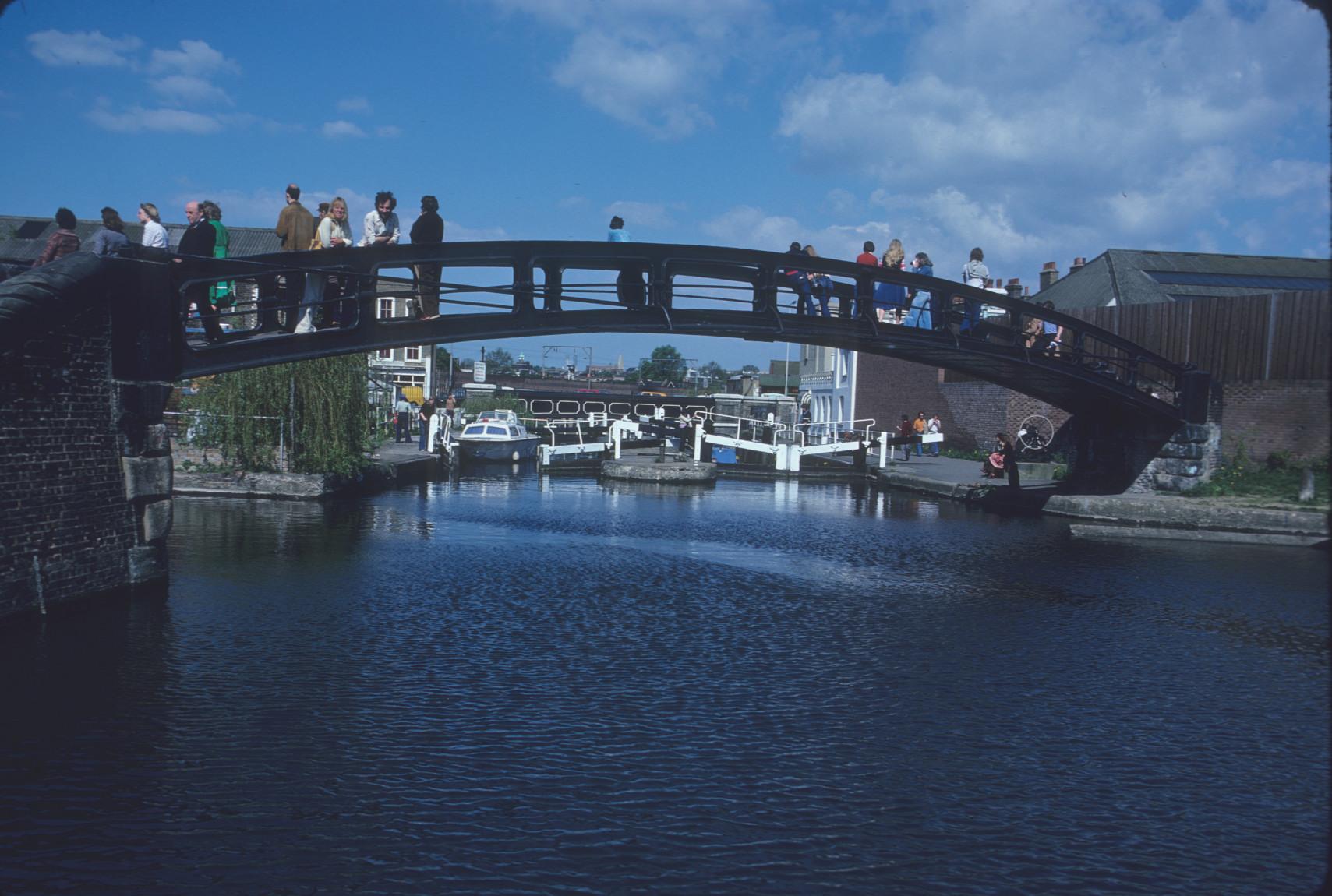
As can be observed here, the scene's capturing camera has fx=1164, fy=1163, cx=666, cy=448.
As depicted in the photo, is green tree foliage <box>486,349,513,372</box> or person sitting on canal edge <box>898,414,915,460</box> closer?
person sitting on canal edge <box>898,414,915,460</box>

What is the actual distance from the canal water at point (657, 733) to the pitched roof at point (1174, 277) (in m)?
27.6

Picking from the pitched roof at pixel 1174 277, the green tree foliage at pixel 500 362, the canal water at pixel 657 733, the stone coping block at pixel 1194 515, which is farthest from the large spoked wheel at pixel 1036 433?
the green tree foliage at pixel 500 362

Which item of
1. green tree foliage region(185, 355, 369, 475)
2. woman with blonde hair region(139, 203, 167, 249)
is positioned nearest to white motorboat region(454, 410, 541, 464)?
A: green tree foliage region(185, 355, 369, 475)

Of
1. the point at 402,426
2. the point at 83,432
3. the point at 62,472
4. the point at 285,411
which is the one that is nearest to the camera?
the point at 62,472

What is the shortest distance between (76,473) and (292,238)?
518 cm

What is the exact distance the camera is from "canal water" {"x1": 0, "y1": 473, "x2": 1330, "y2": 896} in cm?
664

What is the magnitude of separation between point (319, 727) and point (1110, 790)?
5.73 m

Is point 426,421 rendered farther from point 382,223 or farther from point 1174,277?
point 1174,277

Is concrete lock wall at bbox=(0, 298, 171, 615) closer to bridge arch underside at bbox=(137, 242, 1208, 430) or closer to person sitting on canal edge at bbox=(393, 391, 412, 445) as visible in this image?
bridge arch underside at bbox=(137, 242, 1208, 430)

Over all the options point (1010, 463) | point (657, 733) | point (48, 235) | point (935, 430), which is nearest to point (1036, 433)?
point (1010, 463)

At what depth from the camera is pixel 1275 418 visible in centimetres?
2556

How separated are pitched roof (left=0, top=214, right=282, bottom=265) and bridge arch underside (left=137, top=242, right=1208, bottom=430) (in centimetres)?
4542

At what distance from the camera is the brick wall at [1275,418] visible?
24906mm

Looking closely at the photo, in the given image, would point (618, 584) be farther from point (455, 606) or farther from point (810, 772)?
point (810, 772)
